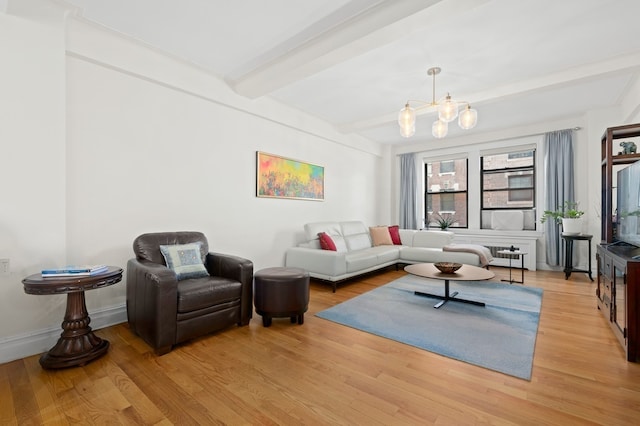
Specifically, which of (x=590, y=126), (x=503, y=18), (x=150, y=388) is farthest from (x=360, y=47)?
(x=590, y=126)

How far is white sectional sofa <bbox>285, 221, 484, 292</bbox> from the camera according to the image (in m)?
4.07

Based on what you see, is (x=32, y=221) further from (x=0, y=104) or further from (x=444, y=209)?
(x=444, y=209)

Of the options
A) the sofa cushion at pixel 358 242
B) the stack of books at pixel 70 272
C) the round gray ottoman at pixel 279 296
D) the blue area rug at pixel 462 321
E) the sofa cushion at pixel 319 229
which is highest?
the sofa cushion at pixel 319 229

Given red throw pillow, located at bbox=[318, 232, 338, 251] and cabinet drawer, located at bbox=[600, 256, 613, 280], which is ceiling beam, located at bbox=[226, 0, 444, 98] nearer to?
red throw pillow, located at bbox=[318, 232, 338, 251]

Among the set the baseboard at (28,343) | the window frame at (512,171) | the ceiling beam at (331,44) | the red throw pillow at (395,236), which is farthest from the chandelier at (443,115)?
the baseboard at (28,343)

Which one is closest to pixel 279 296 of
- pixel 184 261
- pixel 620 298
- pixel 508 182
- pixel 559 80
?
pixel 184 261

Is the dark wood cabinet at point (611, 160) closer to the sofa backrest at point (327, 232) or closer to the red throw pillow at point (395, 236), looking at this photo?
the red throw pillow at point (395, 236)

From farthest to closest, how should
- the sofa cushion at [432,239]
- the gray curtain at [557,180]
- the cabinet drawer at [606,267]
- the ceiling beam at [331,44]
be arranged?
the sofa cushion at [432,239], the gray curtain at [557,180], the cabinet drawer at [606,267], the ceiling beam at [331,44]

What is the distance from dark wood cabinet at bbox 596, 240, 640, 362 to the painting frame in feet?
12.4

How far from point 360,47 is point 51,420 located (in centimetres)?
334

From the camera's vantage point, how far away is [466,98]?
159 inches

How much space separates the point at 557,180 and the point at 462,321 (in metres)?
3.97

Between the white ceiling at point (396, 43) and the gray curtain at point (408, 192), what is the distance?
2858 mm

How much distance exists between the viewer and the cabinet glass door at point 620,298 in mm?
2207
